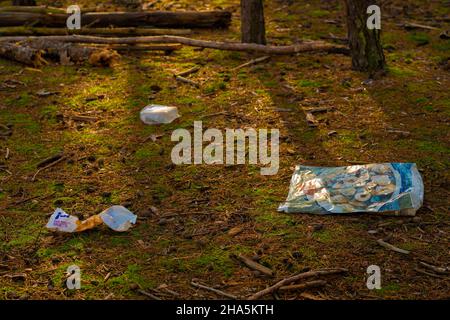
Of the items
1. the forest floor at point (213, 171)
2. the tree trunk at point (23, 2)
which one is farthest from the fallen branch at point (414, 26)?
the tree trunk at point (23, 2)

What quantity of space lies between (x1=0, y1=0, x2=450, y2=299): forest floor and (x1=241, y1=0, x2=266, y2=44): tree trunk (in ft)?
1.02

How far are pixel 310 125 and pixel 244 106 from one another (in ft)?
2.99

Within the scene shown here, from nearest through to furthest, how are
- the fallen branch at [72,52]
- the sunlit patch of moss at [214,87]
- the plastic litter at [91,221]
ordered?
the plastic litter at [91,221]
the sunlit patch of moss at [214,87]
the fallen branch at [72,52]

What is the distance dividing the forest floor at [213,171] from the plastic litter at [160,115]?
0.40 ft

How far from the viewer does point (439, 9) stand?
12.1m

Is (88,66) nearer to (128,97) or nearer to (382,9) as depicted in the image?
Result: (128,97)

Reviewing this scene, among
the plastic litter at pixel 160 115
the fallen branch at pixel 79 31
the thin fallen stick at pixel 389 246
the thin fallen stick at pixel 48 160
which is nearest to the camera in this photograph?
the thin fallen stick at pixel 389 246

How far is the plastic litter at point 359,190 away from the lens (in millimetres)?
6090

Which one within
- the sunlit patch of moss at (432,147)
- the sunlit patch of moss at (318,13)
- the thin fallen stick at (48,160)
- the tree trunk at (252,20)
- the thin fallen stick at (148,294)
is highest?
the tree trunk at (252,20)

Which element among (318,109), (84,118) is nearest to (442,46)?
(318,109)

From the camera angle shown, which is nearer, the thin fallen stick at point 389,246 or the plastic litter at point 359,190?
the thin fallen stick at point 389,246

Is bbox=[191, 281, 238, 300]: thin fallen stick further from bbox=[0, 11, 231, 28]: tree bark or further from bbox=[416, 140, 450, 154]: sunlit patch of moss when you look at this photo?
bbox=[0, 11, 231, 28]: tree bark

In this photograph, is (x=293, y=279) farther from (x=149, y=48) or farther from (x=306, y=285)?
(x=149, y=48)

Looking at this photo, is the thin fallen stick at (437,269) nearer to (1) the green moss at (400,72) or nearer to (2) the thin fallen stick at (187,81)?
(1) the green moss at (400,72)
